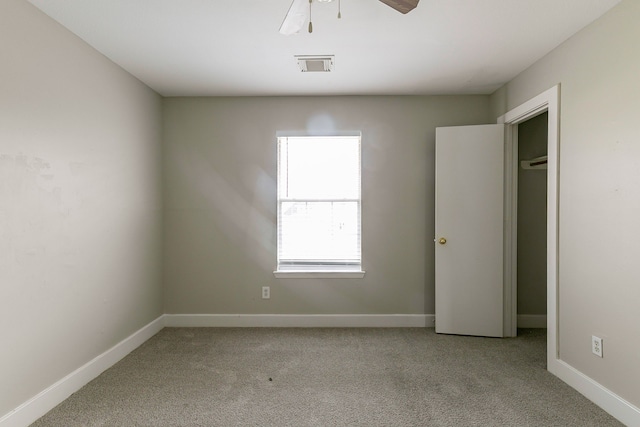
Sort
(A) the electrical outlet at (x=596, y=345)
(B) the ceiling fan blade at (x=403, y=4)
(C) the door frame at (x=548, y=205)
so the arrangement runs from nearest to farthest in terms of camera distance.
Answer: (B) the ceiling fan blade at (x=403, y=4), (A) the electrical outlet at (x=596, y=345), (C) the door frame at (x=548, y=205)

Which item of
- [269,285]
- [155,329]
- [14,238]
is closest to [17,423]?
[14,238]

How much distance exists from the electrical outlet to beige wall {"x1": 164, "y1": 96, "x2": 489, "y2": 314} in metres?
1.69

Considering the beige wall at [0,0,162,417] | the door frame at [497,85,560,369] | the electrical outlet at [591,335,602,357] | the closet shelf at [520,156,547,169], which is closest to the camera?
the beige wall at [0,0,162,417]

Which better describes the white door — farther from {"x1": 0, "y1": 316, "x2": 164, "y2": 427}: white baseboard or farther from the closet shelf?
{"x1": 0, "y1": 316, "x2": 164, "y2": 427}: white baseboard

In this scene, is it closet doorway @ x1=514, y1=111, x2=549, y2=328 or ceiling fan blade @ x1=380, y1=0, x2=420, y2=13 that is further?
closet doorway @ x1=514, y1=111, x2=549, y2=328

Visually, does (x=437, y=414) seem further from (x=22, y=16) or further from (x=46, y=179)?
(x=22, y=16)

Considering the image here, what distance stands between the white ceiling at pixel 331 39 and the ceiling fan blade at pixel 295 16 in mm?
365

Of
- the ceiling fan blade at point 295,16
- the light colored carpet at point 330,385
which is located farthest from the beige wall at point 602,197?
the ceiling fan blade at point 295,16

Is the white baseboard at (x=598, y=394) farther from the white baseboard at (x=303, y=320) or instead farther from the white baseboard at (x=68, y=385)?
the white baseboard at (x=68, y=385)

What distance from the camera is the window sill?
409 cm

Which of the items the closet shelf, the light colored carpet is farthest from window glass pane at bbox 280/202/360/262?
the closet shelf

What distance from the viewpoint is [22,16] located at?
220cm

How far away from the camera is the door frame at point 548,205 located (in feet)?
9.41

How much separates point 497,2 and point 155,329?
13.3 feet
